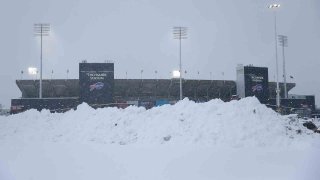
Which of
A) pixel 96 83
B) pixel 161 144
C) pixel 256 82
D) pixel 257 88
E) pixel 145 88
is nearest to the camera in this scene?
pixel 161 144

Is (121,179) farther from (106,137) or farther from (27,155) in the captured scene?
(106,137)

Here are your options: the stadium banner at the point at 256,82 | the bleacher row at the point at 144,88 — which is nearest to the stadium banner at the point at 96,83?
the bleacher row at the point at 144,88

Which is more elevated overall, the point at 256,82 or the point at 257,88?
the point at 256,82

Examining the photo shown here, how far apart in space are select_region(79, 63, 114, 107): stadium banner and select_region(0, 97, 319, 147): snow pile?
18.1 meters

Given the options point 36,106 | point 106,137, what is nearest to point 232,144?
point 106,137

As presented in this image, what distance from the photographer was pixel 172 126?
18.7m

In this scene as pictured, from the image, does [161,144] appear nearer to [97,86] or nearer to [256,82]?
[97,86]

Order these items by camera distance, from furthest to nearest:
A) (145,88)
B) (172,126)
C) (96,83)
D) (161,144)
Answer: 1. (145,88)
2. (96,83)
3. (172,126)
4. (161,144)

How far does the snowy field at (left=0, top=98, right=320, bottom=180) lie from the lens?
11242 millimetres

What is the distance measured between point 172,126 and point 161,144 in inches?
72.0

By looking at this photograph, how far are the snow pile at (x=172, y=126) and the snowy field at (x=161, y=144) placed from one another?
0.05 m

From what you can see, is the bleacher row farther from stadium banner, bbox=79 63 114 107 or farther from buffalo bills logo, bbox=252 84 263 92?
stadium banner, bbox=79 63 114 107

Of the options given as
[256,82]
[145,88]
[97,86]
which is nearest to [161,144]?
[97,86]

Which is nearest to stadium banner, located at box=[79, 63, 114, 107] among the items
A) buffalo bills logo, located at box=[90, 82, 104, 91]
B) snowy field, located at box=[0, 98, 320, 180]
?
buffalo bills logo, located at box=[90, 82, 104, 91]
